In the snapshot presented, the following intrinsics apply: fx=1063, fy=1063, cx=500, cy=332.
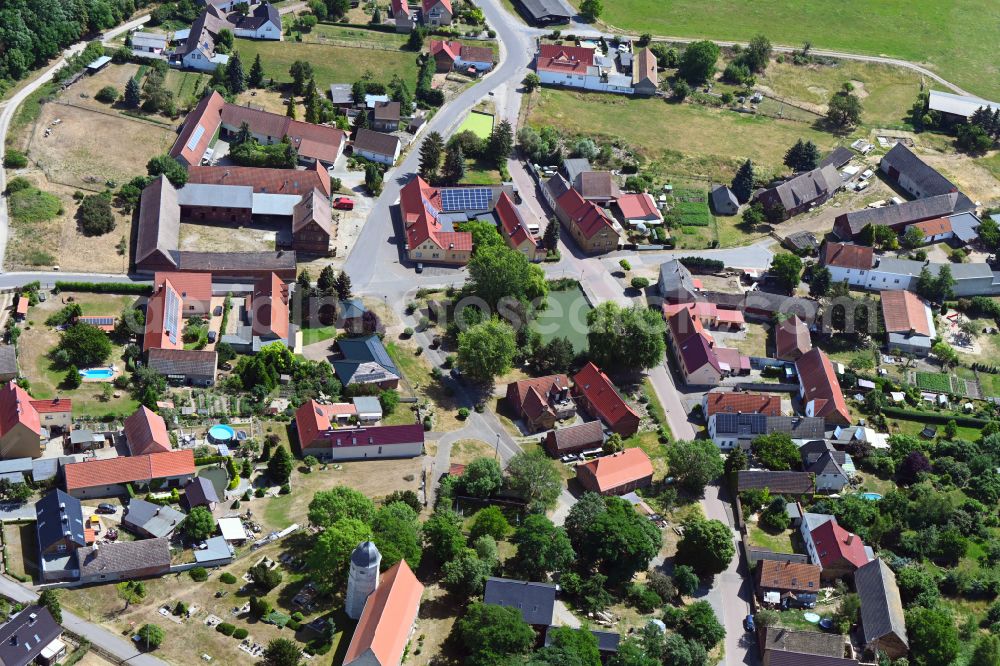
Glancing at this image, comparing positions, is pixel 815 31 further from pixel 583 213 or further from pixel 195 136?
pixel 195 136

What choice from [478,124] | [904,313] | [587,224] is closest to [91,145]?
[478,124]

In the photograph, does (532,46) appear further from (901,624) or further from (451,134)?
(901,624)

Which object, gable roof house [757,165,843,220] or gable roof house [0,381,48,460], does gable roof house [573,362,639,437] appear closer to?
gable roof house [757,165,843,220]

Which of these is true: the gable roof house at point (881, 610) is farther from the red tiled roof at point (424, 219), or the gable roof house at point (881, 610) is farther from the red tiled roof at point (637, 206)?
the red tiled roof at point (637, 206)

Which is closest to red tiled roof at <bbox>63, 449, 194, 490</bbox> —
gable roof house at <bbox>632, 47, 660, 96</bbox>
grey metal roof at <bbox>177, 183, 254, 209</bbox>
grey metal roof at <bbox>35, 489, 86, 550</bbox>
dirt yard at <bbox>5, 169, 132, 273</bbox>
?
grey metal roof at <bbox>35, 489, 86, 550</bbox>

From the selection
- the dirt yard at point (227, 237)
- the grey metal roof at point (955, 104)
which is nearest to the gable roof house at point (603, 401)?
the dirt yard at point (227, 237)
